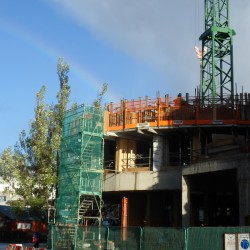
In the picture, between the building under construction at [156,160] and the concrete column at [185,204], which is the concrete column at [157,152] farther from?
the concrete column at [185,204]

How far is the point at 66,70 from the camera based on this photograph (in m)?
41.3

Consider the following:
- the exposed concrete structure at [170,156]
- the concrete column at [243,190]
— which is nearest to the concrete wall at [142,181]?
the exposed concrete structure at [170,156]

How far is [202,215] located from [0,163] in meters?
17.9

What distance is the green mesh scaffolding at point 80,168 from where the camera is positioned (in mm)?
32625

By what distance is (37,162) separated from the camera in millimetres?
36625

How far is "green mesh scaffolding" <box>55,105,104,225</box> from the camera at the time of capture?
32.6m

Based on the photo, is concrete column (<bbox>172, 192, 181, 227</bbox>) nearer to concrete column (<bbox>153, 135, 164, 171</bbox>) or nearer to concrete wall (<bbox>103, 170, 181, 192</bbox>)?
concrete wall (<bbox>103, 170, 181, 192</bbox>)

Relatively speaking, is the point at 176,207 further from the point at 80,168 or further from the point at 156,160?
the point at 80,168

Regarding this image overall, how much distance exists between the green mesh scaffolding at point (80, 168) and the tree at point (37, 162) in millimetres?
1781

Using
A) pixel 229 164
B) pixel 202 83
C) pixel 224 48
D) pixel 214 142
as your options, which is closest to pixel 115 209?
pixel 202 83

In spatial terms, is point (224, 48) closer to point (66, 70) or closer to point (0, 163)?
point (66, 70)

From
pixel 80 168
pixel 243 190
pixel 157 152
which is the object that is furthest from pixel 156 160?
pixel 243 190

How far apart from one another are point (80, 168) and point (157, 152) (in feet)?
24.8

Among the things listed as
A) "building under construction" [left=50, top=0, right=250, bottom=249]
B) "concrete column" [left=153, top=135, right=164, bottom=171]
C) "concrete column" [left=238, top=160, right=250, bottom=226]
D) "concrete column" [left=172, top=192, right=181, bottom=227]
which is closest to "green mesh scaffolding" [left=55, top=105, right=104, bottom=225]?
"building under construction" [left=50, top=0, right=250, bottom=249]
